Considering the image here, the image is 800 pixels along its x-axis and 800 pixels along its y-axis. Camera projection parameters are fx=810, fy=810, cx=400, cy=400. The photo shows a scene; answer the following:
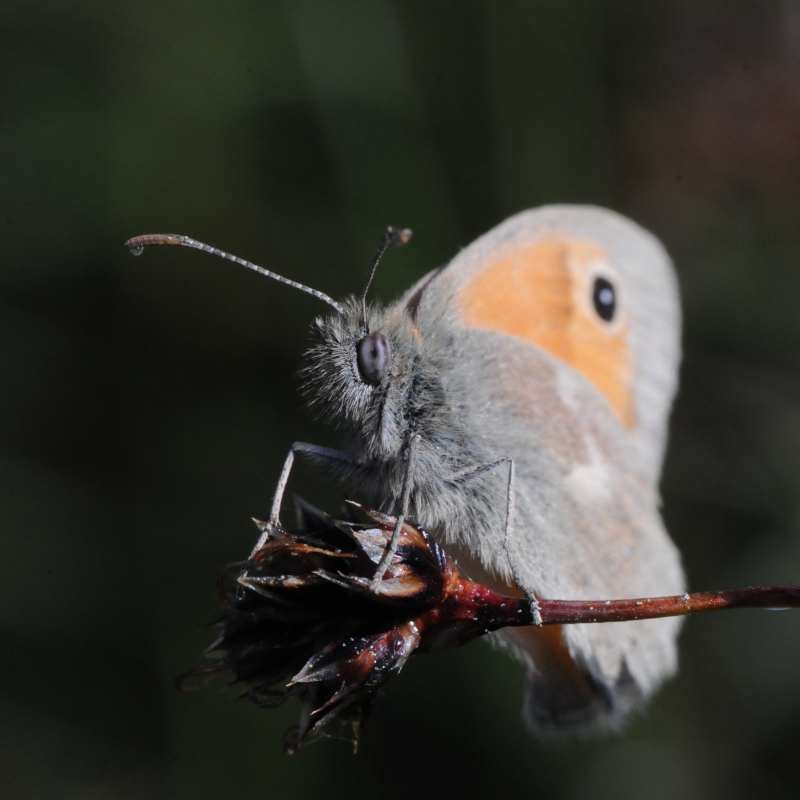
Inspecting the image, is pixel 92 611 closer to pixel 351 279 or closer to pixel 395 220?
pixel 351 279

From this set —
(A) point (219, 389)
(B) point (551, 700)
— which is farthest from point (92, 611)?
(B) point (551, 700)

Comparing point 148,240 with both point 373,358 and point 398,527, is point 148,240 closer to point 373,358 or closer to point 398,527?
point 373,358

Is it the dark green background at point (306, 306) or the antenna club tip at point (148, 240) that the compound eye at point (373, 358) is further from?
the dark green background at point (306, 306)

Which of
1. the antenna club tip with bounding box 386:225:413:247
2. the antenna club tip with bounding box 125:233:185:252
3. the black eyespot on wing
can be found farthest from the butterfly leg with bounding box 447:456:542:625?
the black eyespot on wing

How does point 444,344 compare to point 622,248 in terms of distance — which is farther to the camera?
point 622,248

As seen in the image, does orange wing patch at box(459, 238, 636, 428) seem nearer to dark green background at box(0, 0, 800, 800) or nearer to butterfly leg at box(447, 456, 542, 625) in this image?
butterfly leg at box(447, 456, 542, 625)

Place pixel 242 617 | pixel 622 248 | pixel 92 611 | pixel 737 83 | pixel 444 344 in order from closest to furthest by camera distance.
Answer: pixel 242 617 → pixel 444 344 → pixel 622 248 → pixel 92 611 → pixel 737 83

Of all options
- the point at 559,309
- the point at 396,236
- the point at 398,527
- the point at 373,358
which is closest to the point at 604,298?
the point at 559,309
